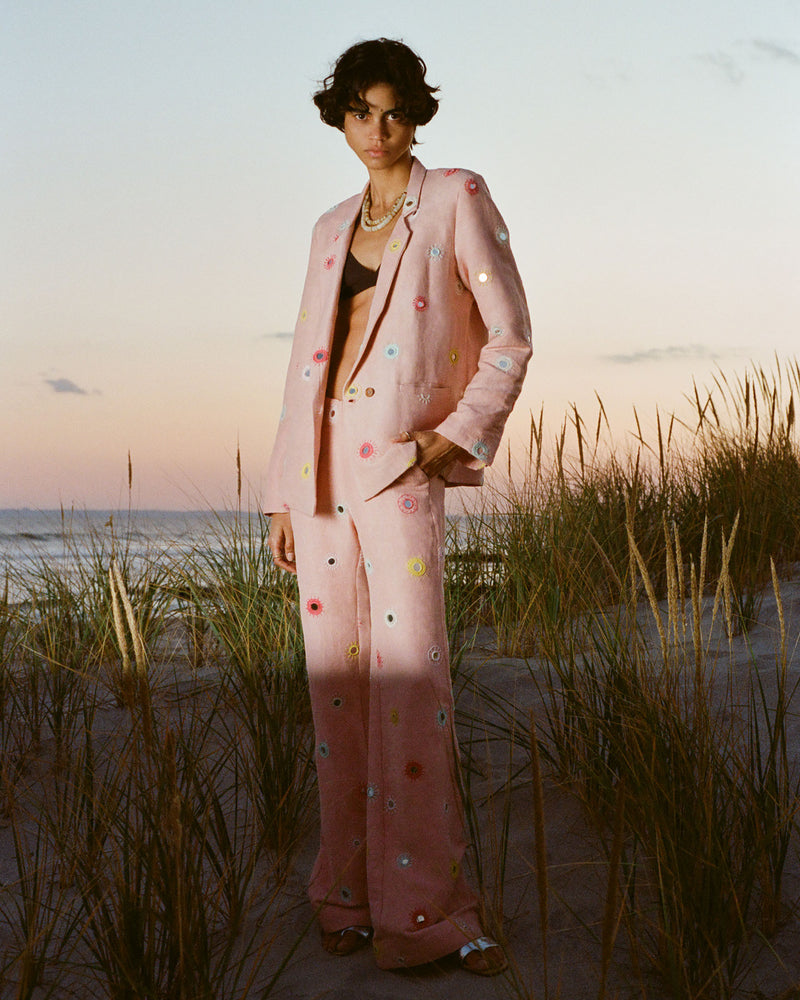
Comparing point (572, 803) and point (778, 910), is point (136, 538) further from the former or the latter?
point (778, 910)

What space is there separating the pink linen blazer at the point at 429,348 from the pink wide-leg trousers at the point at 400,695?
0.17 feet

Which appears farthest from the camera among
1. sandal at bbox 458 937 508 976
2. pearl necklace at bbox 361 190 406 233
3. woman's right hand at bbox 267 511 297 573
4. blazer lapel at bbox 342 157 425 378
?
woman's right hand at bbox 267 511 297 573

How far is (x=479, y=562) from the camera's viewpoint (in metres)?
4.59

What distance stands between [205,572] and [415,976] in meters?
2.47

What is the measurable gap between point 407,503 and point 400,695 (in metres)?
0.39

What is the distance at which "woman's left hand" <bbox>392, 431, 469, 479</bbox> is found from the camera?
1984 millimetres

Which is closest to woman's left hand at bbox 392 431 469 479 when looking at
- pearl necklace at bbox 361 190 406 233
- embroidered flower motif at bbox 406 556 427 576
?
embroidered flower motif at bbox 406 556 427 576

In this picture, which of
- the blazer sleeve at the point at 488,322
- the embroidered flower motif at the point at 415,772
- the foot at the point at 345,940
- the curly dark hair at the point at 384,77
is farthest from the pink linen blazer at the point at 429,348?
the foot at the point at 345,940

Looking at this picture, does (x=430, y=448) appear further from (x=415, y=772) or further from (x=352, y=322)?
(x=415, y=772)

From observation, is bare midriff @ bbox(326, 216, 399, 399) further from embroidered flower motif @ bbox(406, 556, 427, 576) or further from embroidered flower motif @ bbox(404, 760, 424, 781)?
embroidered flower motif @ bbox(404, 760, 424, 781)

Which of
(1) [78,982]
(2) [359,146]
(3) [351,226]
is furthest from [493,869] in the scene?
(2) [359,146]

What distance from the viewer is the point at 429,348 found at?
206 cm

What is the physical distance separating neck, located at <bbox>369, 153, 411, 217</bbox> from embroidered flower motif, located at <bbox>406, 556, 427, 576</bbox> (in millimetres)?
789

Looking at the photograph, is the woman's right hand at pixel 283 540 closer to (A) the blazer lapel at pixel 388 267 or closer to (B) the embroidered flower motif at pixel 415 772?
(A) the blazer lapel at pixel 388 267
